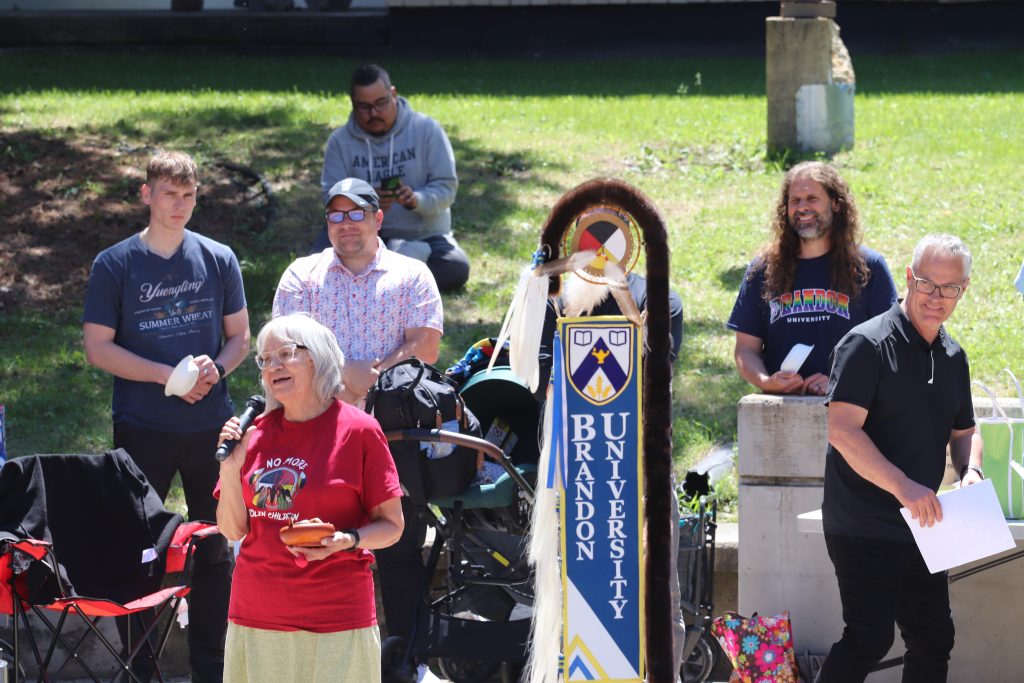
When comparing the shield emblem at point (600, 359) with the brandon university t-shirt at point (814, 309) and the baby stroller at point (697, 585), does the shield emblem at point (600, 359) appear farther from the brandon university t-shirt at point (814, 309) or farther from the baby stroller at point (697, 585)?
the brandon university t-shirt at point (814, 309)

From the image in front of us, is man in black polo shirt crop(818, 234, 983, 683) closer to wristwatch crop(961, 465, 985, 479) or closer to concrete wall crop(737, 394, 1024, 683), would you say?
wristwatch crop(961, 465, 985, 479)


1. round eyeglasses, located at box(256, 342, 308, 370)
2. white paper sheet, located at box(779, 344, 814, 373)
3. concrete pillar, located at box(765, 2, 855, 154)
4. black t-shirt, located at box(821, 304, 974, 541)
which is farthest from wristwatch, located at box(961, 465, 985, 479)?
concrete pillar, located at box(765, 2, 855, 154)

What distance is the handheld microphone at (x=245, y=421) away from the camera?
4.24 m

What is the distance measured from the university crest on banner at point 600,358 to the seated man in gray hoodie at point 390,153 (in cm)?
356

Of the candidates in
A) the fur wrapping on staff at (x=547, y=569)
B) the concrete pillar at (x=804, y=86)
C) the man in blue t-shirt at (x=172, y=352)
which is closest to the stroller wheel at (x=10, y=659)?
the man in blue t-shirt at (x=172, y=352)

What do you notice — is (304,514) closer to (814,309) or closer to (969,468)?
(969,468)

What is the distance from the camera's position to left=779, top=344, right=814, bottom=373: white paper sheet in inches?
225

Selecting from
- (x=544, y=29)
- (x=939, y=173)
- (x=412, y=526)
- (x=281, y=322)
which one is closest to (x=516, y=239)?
(x=939, y=173)

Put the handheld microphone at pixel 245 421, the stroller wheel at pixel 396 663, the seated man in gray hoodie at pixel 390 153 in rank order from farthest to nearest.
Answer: the seated man in gray hoodie at pixel 390 153
the stroller wheel at pixel 396 663
the handheld microphone at pixel 245 421

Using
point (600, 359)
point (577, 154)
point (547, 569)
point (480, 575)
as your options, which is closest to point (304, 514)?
point (547, 569)

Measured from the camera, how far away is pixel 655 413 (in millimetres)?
4391

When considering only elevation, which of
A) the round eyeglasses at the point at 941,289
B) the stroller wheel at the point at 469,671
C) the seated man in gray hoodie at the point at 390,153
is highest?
the seated man in gray hoodie at the point at 390,153

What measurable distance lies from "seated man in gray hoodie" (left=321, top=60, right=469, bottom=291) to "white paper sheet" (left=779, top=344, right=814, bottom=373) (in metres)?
2.82

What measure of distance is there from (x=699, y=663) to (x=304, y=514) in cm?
219
